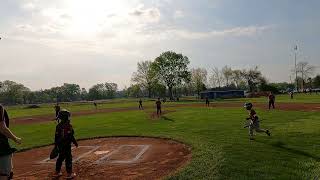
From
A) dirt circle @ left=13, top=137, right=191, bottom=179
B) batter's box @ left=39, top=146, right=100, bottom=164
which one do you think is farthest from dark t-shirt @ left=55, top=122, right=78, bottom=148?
batter's box @ left=39, top=146, right=100, bottom=164

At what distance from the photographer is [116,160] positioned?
48.2 feet

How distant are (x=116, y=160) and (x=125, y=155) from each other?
1082mm

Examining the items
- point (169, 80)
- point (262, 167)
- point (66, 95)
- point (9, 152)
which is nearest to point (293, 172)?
point (262, 167)

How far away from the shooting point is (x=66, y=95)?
18562 cm

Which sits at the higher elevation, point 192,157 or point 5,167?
point 5,167

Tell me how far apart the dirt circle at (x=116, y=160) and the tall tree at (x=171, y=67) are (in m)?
94.5

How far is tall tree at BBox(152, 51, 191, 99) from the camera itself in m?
114

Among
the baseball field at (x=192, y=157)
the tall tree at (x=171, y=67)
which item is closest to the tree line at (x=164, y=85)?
the tall tree at (x=171, y=67)

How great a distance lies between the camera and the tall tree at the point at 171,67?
114 m

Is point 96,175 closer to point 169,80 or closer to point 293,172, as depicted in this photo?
point 293,172

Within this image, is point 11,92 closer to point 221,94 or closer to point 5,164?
point 221,94

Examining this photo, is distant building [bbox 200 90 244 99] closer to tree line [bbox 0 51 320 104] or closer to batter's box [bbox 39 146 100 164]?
tree line [bbox 0 51 320 104]

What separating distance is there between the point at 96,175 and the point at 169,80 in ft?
338

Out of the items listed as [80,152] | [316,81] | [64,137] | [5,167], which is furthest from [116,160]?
[316,81]
